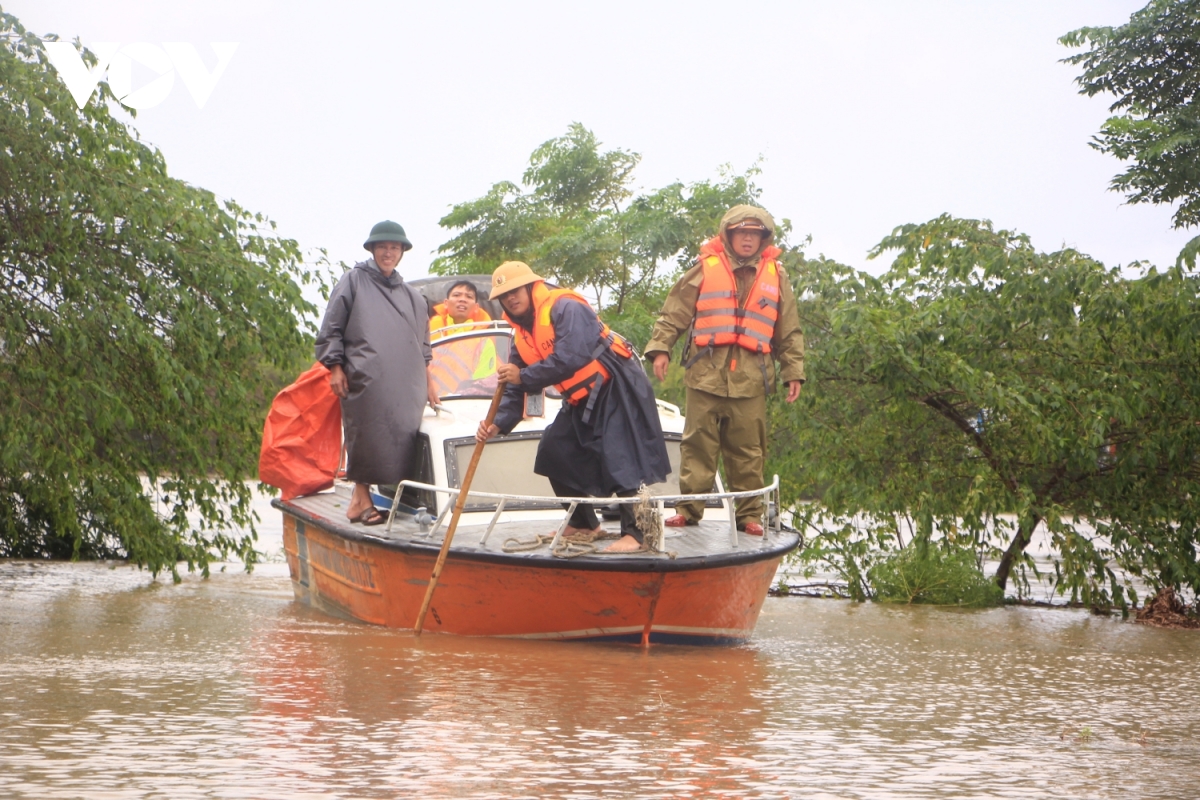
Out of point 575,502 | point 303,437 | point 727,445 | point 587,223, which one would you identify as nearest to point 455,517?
point 575,502

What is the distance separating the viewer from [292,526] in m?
10.0

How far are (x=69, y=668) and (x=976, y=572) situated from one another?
21.2ft

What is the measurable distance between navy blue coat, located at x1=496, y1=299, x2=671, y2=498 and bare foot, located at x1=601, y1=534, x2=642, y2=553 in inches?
10.9

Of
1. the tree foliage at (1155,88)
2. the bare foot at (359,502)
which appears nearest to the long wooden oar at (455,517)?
the bare foot at (359,502)

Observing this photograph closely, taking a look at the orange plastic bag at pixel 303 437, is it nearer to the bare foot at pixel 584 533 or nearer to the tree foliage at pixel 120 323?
the tree foliage at pixel 120 323

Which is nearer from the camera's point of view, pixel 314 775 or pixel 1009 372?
pixel 314 775

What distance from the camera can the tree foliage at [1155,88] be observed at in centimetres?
2184

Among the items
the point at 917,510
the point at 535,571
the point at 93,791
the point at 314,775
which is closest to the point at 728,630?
the point at 535,571

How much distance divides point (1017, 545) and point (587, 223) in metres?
17.2

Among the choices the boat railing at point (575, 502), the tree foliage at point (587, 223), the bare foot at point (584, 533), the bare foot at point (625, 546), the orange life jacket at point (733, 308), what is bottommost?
the bare foot at point (625, 546)

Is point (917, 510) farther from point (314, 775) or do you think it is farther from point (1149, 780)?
point (314, 775)

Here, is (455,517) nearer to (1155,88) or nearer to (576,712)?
(576,712)

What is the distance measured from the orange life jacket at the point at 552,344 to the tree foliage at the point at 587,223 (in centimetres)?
1636

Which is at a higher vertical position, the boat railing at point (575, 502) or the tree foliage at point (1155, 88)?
the tree foliage at point (1155, 88)
